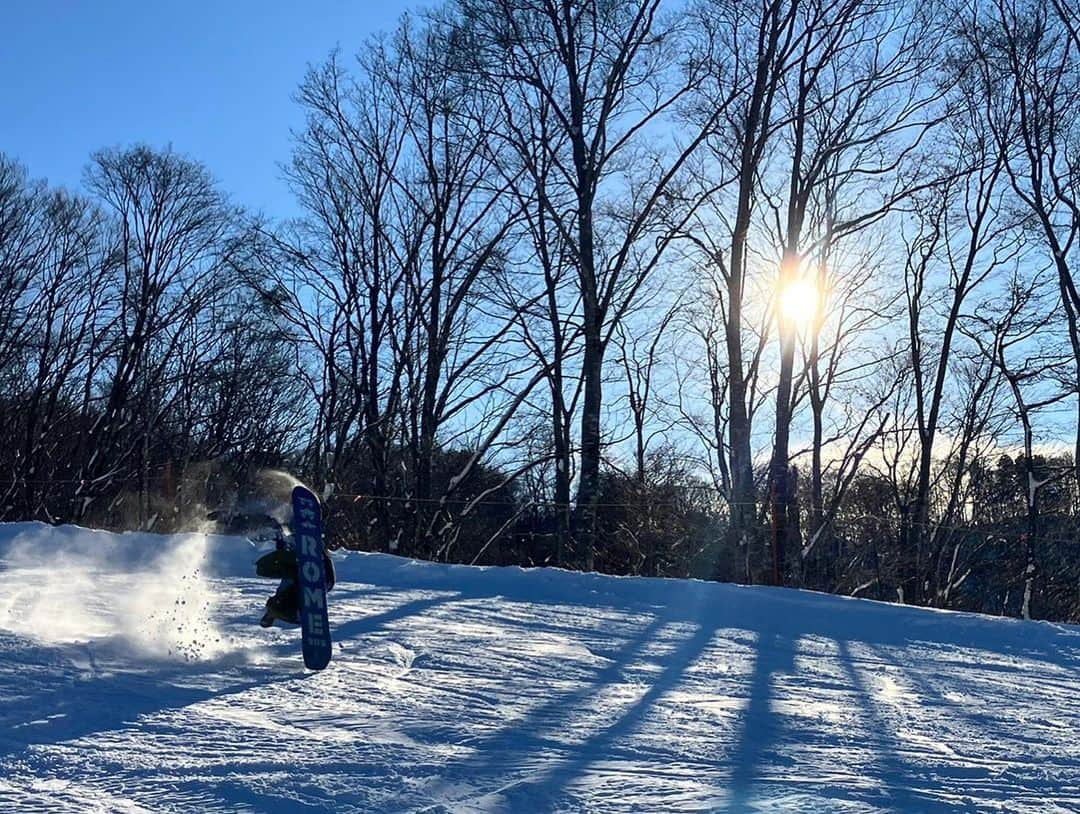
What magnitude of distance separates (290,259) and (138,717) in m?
23.1

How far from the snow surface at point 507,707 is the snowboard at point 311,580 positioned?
6.0 inches

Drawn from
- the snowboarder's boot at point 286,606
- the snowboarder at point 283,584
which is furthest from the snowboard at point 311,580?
the snowboarder's boot at point 286,606

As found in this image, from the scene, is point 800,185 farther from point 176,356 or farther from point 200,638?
point 176,356

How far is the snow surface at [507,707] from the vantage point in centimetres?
415

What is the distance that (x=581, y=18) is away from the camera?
835 inches

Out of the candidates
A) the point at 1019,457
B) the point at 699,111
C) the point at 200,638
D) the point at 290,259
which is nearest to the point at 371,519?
the point at 290,259

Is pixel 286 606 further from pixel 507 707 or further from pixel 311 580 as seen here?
pixel 507 707

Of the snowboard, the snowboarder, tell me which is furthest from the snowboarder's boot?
the snowboard

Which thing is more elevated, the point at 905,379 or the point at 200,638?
the point at 905,379

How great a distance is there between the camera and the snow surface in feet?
13.6

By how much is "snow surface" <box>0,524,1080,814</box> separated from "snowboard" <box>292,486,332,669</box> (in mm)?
152

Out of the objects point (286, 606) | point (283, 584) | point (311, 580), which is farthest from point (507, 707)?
point (283, 584)

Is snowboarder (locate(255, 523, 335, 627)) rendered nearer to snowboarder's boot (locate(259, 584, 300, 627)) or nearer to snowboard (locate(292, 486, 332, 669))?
snowboarder's boot (locate(259, 584, 300, 627))

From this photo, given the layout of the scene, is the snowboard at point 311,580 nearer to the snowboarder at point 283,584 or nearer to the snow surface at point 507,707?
the snow surface at point 507,707
